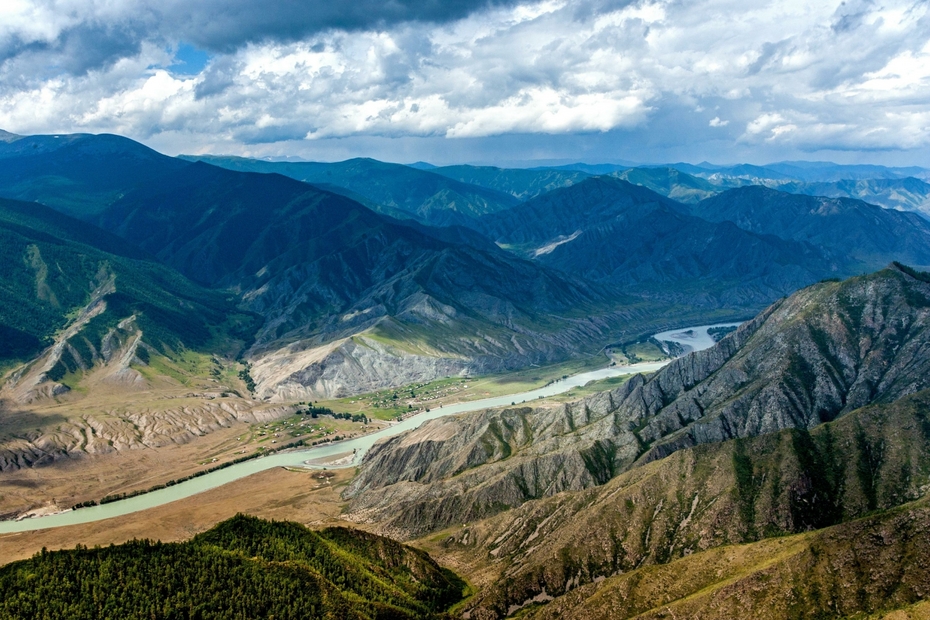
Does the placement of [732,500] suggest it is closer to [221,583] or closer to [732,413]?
[732,413]

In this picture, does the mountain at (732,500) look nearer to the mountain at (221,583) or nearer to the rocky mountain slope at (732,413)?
the rocky mountain slope at (732,413)

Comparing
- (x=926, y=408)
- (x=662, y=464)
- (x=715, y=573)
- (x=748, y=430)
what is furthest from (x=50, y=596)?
(x=926, y=408)

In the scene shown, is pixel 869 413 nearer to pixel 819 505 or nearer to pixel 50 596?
pixel 819 505

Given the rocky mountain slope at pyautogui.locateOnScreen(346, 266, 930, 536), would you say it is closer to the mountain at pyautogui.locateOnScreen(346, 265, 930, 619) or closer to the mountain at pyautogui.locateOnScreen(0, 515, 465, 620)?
the mountain at pyautogui.locateOnScreen(346, 265, 930, 619)

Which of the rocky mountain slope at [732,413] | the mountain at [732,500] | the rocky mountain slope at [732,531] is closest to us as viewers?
the rocky mountain slope at [732,531]

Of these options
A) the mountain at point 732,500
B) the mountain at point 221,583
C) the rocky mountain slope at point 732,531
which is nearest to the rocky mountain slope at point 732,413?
the mountain at point 732,500

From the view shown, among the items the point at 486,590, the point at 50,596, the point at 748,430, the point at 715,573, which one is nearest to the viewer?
the point at 50,596
